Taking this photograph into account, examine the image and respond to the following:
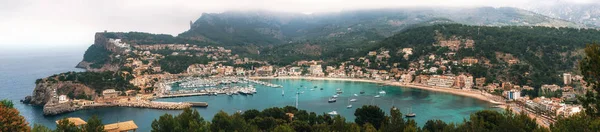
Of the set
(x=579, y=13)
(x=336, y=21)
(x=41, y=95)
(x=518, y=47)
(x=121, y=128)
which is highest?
(x=579, y=13)

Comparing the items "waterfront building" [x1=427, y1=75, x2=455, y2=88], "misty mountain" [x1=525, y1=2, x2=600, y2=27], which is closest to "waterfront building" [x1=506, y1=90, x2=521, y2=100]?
"waterfront building" [x1=427, y1=75, x2=455, y2=88]

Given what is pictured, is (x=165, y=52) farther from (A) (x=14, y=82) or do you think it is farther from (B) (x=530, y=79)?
(B) (x=530, y=79)

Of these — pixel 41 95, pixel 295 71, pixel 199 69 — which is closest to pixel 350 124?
pixel 41 95

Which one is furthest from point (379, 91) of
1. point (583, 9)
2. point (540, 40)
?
point (583, 9)

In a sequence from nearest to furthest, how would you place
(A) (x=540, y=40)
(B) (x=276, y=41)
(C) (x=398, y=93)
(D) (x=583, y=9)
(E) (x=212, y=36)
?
(C) (x=398, y=93), (A) (x=540, y=40), (E) (x=212, y=36), (B) (x=276, y=41), (D) (x=583, y=9)

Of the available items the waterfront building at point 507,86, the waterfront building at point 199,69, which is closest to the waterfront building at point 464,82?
the waterfront building at point 507,86

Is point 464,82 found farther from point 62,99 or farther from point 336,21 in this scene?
point 336,21
